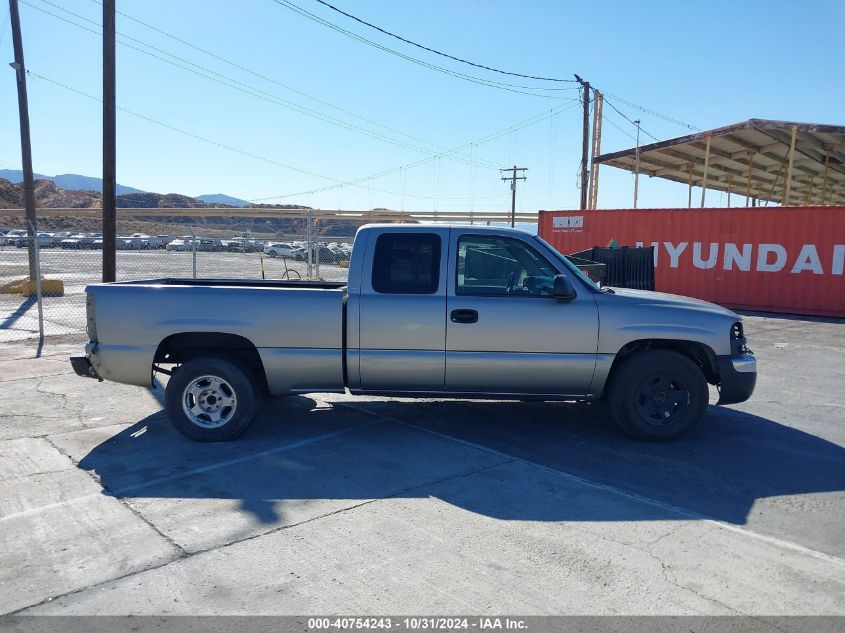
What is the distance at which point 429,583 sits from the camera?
342 cm

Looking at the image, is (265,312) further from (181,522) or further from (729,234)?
(729,234)

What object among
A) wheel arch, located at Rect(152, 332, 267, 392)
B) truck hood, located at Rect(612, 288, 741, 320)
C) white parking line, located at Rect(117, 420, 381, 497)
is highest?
truck hood, located at Rect(612, 288, 741, 320)

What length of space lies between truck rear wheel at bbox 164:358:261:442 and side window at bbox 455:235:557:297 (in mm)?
2126

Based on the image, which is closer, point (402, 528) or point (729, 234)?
point (402, 528)

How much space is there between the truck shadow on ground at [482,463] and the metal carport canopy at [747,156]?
14.7 metres

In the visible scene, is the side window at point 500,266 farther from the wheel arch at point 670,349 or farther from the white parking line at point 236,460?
the white parking line at point 236,460

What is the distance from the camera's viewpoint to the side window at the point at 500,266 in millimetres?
5742

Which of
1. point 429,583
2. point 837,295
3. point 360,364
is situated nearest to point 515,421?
point 360,364

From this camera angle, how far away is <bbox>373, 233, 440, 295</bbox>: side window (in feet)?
18.7

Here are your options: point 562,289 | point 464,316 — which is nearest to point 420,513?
point 464,316

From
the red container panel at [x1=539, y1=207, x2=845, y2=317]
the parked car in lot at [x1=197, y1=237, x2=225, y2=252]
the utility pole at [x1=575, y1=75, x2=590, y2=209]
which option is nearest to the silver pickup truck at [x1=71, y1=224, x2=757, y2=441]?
the parked car in lot at [x1=197, y1=237, x2=225, y2=252]

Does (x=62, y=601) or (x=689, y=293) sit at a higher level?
(x=689, y=293)

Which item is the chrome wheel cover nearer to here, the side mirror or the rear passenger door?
the rear passenger door

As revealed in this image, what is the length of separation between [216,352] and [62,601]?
283cm
